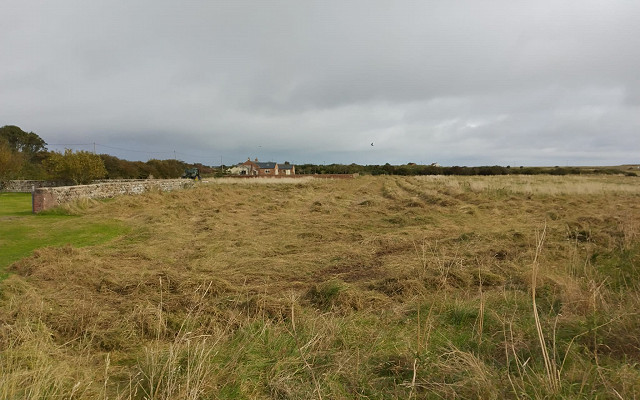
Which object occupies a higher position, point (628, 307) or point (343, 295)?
point (628, 307)

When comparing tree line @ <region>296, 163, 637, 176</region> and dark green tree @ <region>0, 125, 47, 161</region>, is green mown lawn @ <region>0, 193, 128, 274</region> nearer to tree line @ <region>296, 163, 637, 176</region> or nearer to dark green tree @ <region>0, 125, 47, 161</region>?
dark green tree @ <region>0, 125, 47, 161</region>

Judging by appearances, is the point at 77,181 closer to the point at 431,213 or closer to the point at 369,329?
the point at 431,213

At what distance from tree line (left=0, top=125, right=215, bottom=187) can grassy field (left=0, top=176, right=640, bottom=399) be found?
19.9m

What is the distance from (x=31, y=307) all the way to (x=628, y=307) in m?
7.12

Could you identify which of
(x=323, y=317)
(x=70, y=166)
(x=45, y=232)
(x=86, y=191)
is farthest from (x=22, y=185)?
(x=323, y=317)

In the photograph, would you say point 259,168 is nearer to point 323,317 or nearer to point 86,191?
point 86,191

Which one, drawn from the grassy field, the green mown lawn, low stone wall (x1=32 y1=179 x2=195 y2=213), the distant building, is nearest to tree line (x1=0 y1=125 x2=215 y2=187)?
low stone wall (x1=32 y1=179 x2=195 y2=213)

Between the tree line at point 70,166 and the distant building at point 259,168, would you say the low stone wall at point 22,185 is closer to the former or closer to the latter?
the tree line at point 70,166

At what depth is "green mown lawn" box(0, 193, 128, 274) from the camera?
8.38 meters

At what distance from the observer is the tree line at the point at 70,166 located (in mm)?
27391

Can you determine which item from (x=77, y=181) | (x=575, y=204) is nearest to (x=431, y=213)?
(x=575, y=204)

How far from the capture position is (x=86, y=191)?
18.1 meters

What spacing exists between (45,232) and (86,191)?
8871 millimetres

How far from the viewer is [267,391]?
2.57 m
